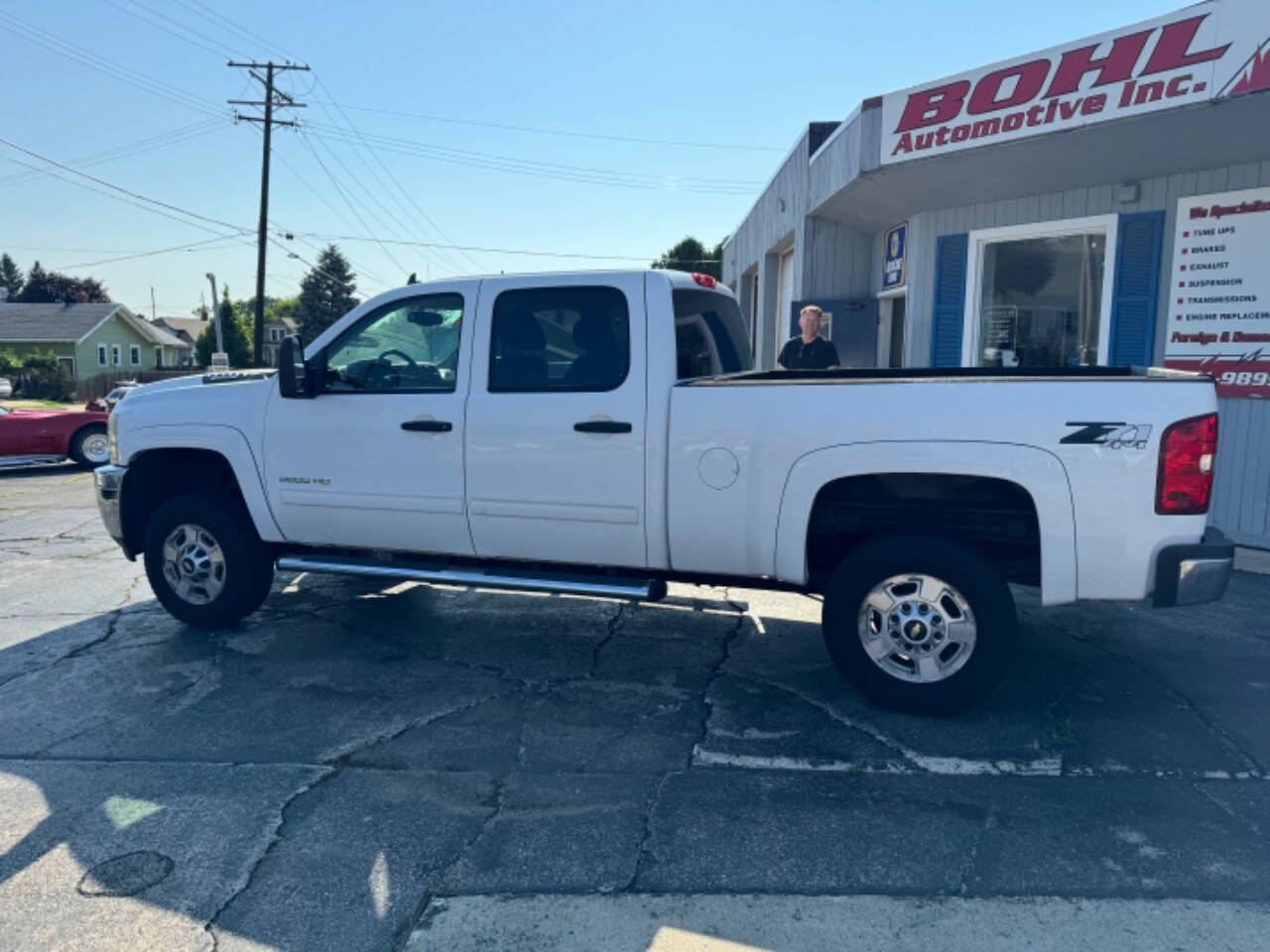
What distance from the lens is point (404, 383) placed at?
524 centimetres

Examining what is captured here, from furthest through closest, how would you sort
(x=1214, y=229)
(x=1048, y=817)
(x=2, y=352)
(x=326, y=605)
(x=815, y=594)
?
(x=2, y=352)
(x=1214, y=229)
(x=326, y=605)
(x=815, y=594)
(x=1048, y=817)

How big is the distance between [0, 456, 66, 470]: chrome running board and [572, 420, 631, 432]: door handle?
1322cm

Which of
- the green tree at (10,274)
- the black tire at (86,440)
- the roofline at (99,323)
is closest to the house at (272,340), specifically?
the black tire at (86,440)

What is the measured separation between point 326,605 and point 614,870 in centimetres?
396

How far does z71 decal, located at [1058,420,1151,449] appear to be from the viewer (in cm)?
389

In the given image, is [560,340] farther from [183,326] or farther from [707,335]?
[183,326]

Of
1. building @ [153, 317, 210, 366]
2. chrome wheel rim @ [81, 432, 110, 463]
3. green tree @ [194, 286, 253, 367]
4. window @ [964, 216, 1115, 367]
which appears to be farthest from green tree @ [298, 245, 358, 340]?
window @ [964, 216, 1115, 367]

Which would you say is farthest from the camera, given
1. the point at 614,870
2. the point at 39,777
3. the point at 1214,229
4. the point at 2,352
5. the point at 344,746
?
the point at 2,352

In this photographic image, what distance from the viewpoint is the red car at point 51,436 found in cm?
1415

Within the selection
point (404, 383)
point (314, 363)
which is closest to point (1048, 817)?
point (404, 383)

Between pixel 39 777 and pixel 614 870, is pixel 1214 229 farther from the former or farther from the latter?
pixel 39 777

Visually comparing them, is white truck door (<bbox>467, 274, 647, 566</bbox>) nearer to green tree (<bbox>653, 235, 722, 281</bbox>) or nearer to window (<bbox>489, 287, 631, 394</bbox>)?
window (<bbox>489, 287, 631, 394</bbox>)

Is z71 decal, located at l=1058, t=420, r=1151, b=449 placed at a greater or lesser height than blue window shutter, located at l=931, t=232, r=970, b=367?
lesser

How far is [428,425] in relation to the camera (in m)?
5.05
